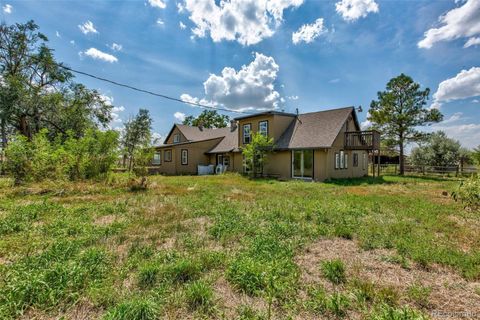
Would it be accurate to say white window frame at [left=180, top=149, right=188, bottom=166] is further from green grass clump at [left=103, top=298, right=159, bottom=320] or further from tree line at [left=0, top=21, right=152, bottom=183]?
green grass clump at [left=103, top=298, right=159, bottom=320]

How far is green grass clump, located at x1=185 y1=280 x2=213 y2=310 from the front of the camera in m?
2.44

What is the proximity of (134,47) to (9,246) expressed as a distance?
12.0m

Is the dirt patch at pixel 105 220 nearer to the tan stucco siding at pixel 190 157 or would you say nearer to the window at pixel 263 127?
the window at pixel 263 127

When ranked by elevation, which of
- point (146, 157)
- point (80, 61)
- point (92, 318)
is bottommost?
point (92, 318)

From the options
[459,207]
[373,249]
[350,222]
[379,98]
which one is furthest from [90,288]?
[379,98]

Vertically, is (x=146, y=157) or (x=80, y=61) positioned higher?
(x=80, y=61)

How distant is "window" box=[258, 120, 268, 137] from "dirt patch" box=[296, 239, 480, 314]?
14728 millimetres

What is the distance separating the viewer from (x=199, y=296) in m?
2.53

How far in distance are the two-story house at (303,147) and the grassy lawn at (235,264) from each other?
9.23m

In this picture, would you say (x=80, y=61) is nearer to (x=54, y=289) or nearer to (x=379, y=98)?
(x=54, y=289)

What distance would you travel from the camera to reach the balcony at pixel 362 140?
1577 centimetres

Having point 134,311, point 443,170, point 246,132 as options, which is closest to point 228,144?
point 246,132

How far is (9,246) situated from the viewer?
3.79m

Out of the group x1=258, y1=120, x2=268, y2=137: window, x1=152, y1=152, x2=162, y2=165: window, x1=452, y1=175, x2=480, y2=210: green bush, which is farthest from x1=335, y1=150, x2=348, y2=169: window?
x1=152, y1=152, x2=162, y2=165: window
